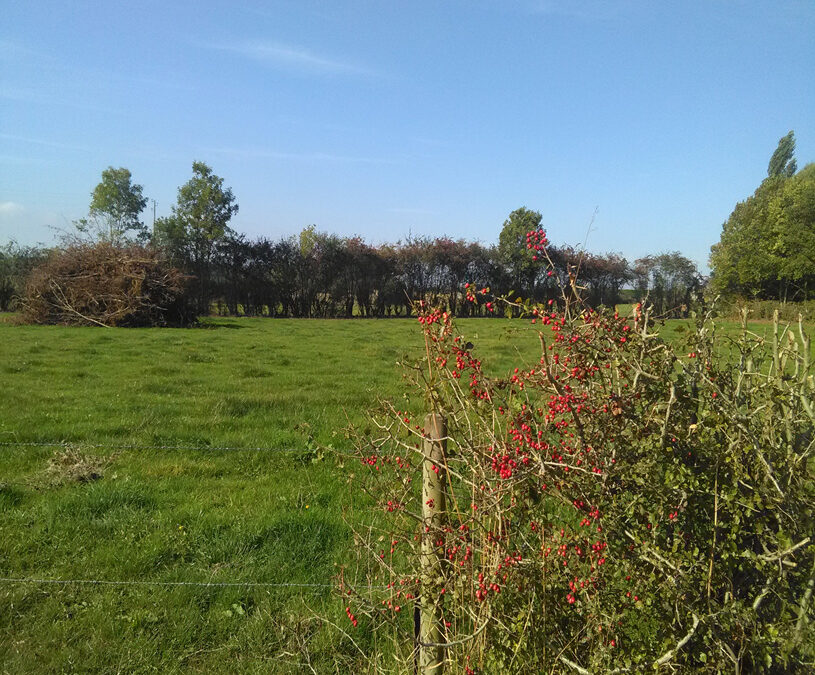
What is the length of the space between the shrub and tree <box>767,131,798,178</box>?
61100mm

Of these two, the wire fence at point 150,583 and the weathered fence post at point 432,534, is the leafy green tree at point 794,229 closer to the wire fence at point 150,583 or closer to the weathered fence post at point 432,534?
the wire fence at point 150,583

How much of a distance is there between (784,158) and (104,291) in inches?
2575

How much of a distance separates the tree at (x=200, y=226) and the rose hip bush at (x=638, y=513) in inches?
1187

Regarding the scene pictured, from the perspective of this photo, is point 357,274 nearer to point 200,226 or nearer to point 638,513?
point 200,226

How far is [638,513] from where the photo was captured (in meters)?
1.98

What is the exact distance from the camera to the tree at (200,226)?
31.3m

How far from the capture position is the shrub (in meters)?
21.0

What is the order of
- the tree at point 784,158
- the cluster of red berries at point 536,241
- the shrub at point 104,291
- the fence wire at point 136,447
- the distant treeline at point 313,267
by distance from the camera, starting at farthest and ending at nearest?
the tree at point 784,158
the distant treeline at point 313,267
the shrub at point 104,291
the fence wire at point 136,447
the cluster of red berries at point 536,241

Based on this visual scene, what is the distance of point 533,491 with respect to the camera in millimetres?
2166

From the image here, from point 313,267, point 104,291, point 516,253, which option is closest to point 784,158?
point 516,253

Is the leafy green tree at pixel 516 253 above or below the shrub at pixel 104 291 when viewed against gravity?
above

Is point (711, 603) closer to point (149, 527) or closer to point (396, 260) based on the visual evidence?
point (149, 527)

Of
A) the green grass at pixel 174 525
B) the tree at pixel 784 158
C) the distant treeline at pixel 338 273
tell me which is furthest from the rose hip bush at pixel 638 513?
the tree at pixel 784 158

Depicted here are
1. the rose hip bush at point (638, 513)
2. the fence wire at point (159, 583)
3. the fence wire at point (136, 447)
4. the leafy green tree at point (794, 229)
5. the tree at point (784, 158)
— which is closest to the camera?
the rose hip bush at point (638, 513)
